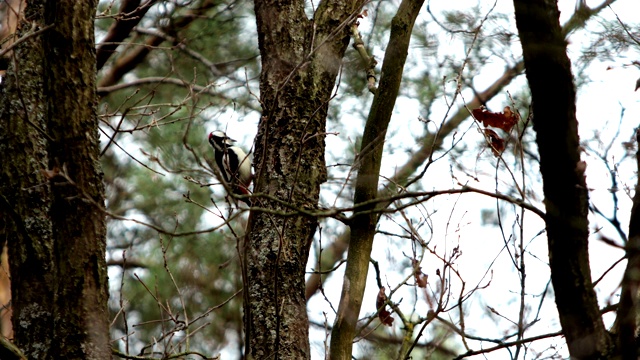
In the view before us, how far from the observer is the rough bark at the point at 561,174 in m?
1.33

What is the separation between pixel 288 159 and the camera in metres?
2.46

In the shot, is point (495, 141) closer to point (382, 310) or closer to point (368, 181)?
point (368, 181)

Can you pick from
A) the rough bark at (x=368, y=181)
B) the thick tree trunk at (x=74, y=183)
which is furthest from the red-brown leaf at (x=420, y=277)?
the thick tree trunk at (x=74, y=183)

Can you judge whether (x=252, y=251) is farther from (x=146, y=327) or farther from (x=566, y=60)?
(x=146, y=327)

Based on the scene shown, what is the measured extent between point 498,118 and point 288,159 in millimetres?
798

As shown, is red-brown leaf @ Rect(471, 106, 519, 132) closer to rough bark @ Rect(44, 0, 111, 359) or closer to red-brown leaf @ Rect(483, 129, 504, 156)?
red-brown leaf @ Rect(483, 129, 504, 156)

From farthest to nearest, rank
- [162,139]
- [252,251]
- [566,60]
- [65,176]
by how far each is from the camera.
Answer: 1. [162,139]
2. [252,251]
3. [65,176]
4. [566,60]

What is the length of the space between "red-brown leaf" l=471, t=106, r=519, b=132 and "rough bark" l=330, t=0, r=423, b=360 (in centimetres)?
35

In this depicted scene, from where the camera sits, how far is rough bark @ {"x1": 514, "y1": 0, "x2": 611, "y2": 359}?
1.33m

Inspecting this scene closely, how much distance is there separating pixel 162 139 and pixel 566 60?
14.4 ft

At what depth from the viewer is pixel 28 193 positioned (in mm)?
2447

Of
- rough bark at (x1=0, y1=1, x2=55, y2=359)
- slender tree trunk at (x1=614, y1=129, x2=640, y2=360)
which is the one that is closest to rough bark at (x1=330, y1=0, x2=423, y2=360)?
rough bark at (x1=0, y1=1, x2=55, y2=359)

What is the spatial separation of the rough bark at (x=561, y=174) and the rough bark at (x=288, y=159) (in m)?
0.96

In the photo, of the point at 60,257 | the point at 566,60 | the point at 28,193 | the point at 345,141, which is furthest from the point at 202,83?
the point at 566,60
